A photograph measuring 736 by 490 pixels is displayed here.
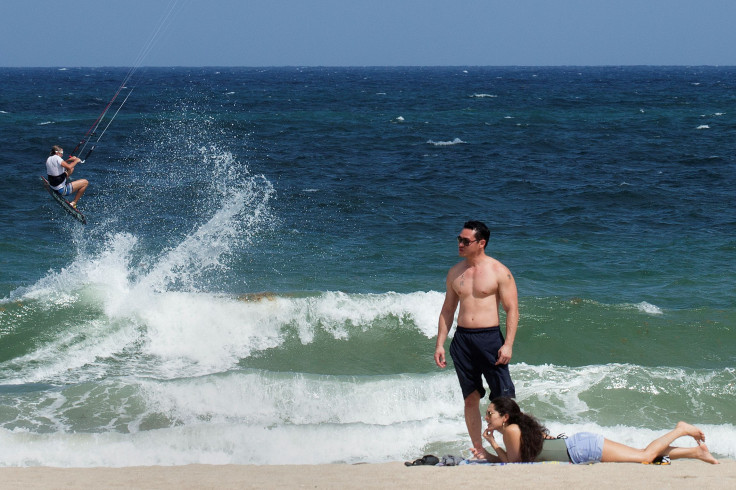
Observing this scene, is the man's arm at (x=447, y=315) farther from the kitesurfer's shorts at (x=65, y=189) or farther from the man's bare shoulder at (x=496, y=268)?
the kitesurfer's shorts at (x=65, y=189)

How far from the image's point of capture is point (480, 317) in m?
6.29

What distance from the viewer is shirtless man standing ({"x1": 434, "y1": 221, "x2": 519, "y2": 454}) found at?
6.25 m

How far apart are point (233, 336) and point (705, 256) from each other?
9.48 metres

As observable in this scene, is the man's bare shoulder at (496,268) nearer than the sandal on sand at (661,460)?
No

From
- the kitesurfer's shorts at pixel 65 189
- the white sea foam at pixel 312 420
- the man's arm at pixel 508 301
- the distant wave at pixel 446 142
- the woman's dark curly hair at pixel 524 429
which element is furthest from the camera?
the distant wave at pixel 446 142

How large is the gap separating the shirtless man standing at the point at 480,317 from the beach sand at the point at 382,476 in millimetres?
718

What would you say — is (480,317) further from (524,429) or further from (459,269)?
(524,429)

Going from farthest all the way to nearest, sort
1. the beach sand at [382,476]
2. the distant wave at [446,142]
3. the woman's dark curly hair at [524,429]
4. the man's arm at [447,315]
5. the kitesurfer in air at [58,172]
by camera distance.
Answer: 1. the distant wave at [446,142]
2. the kitesurfer in air at [58,172]
3. the man's arm at [447,315]
4. the woman's dark curly hair at [524,429]
5. the beach sand at [382,476]

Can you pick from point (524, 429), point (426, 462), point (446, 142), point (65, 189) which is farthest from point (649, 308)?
point (446, 142)

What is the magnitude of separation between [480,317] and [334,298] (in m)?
6.16

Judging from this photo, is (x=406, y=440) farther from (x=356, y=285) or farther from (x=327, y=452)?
(x=356, y=285)

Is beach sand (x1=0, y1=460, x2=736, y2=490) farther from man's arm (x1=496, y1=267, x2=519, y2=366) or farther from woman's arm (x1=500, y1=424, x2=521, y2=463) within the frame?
man's arm (x1=496, y1=267, x2=519, y2=366)

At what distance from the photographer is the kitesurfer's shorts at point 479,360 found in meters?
6.26

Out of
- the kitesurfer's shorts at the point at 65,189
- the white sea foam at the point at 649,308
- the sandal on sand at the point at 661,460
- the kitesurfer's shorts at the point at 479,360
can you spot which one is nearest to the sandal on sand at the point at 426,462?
the kitesurfer's shorts at the point at 479,360
